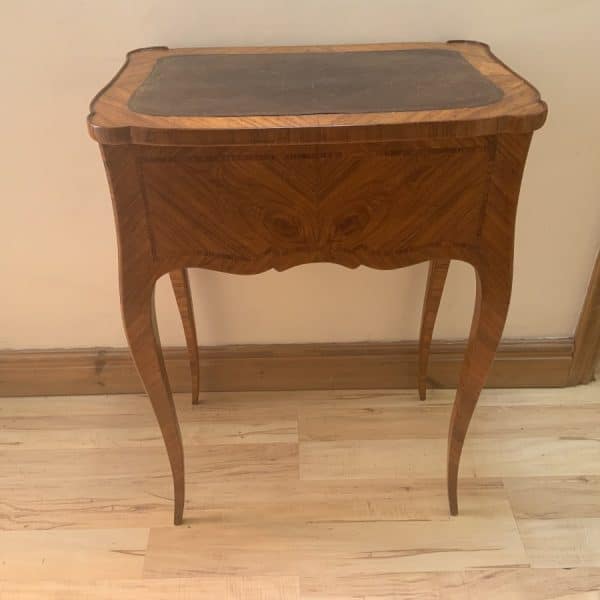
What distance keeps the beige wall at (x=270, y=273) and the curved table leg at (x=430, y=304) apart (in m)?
0.06

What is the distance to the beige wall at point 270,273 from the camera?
1.00 metres

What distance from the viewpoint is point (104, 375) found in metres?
1.37

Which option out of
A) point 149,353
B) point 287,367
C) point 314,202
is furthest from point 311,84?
point 287,367

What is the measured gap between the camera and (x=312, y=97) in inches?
29.4

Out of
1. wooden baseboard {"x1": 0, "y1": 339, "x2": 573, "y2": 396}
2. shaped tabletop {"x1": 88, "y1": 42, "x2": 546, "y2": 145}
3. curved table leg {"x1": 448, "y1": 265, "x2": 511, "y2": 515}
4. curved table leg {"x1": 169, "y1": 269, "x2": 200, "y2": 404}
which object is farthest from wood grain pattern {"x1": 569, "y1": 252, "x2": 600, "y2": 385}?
curved table leg {"x1": 169, "y1": 269, "x2": 200, "y2": 404}

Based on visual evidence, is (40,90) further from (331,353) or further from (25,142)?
(331,353)

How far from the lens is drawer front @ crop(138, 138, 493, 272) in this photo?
2.35ft

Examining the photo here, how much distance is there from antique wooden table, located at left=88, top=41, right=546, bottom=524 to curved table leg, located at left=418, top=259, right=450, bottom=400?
0.33m

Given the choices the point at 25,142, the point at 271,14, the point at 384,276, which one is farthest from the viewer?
the point at 384,276

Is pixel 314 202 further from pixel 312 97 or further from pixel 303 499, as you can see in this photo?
pixel 303 499

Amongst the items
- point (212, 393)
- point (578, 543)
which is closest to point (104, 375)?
point (212, 393)

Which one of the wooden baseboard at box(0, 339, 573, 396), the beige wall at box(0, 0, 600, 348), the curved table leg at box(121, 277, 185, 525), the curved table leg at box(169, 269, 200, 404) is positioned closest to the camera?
the curved table leg at box(121, 277, 185, 525)

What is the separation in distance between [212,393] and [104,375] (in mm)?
246

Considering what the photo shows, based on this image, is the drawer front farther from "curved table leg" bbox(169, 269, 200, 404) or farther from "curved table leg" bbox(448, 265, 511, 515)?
"curved table leg" bbox(169, 269, 200, 404)
